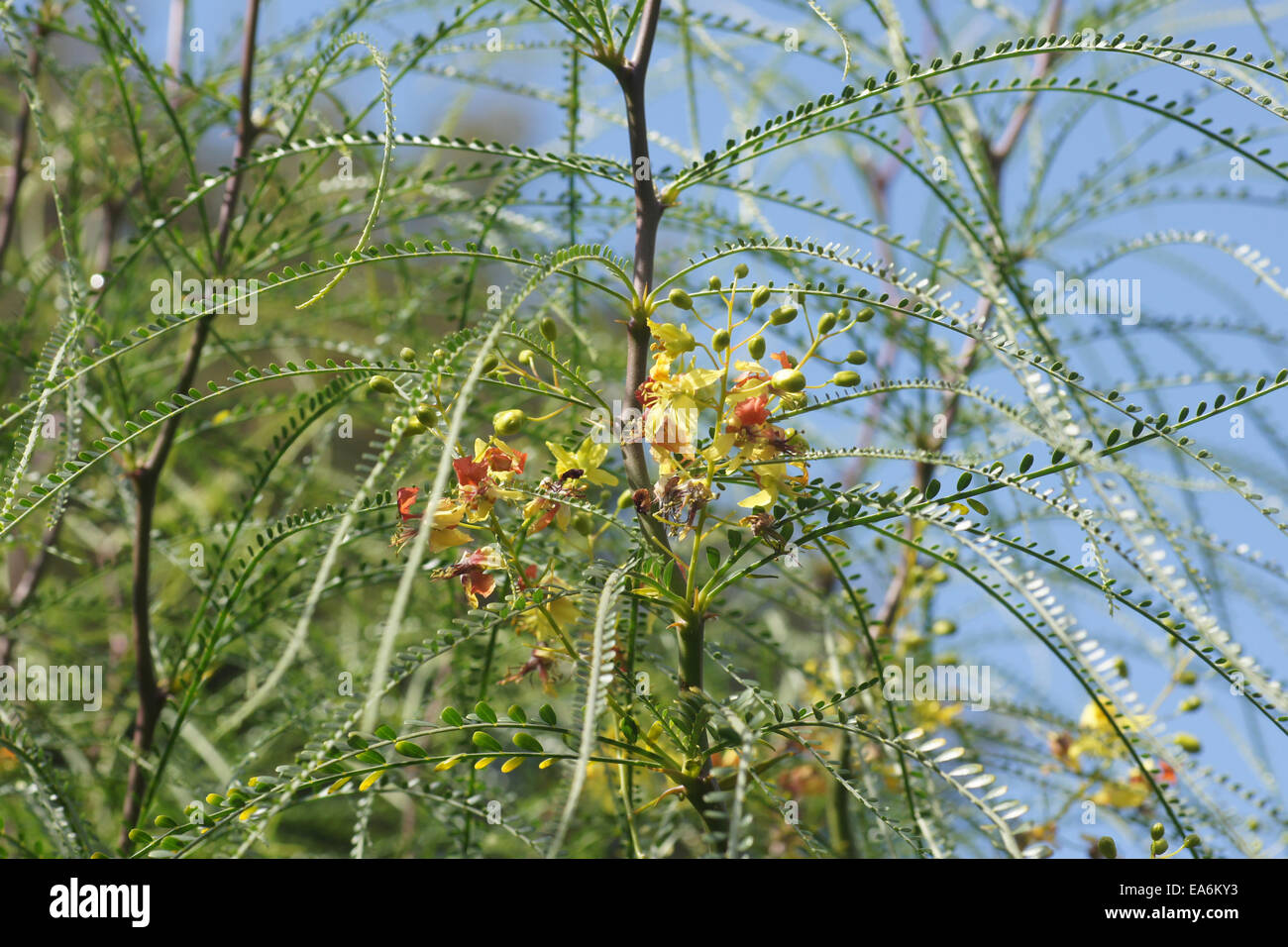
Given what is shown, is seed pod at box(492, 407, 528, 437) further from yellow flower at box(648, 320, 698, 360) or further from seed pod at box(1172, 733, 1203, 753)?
seed pod at box(1172, 733, 1203, 753)

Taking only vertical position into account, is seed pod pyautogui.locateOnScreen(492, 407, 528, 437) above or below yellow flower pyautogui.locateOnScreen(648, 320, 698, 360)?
below

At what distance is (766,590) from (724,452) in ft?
1.54

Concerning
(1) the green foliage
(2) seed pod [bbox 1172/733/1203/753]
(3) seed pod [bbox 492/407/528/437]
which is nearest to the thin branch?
(1) the green foliage

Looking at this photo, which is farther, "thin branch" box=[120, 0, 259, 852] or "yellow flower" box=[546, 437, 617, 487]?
"thin branch" box=[120, 0, 259, 852]

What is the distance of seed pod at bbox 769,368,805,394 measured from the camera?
0.54 metres

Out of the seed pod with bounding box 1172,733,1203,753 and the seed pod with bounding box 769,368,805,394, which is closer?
the seed pod with bounding box 769,368,805,394

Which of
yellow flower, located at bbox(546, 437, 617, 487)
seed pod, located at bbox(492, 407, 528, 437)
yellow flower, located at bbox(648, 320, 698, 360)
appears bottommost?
yellow flower, located at bbox(546, 437, 617, 487)

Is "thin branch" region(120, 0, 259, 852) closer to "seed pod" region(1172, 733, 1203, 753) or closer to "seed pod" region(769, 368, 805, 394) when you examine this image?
"seed pod" region(769, 368, 805, 394)

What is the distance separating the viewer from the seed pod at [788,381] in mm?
539

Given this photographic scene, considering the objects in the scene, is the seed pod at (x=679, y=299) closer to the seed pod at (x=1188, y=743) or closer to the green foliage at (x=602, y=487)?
the green foliage at (x=602, y=487)

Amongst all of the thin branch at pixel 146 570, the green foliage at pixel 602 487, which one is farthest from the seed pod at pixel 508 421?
the thin branch at pixel 146 570
